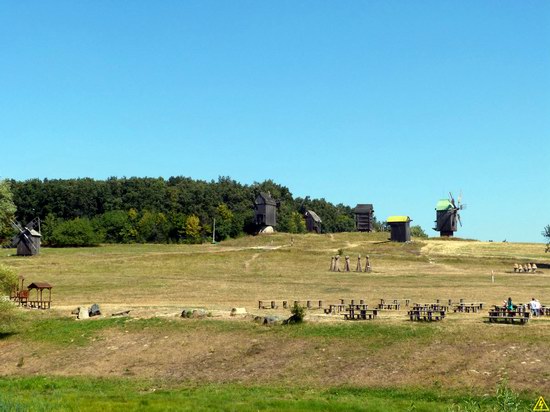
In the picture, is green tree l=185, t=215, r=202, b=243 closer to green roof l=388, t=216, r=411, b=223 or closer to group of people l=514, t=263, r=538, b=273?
green roof l=388, t=216, r=411, b=223

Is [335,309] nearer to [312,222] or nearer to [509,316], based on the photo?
[509,316]

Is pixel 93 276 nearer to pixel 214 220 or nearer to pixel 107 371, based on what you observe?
pixel 107 371

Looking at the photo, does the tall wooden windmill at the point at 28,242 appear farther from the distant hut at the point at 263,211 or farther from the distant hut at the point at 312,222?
the distant hut at the point at 312,222

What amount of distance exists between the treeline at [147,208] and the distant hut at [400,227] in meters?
41.9

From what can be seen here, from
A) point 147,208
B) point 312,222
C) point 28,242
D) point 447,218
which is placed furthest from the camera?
point 312,222

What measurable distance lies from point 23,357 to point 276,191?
6064 inches

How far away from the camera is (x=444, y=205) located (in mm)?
138875

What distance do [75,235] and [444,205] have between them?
73955 millimetres

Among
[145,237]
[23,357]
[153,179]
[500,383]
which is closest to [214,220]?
[145,237]

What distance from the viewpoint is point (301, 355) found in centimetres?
3647

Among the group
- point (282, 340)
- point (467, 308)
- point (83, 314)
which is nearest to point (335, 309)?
point (467, 308)

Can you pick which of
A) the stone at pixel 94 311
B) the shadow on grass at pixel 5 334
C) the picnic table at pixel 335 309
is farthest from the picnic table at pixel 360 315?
the shadow on grass at pixel 5 334

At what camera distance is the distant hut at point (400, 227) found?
118m

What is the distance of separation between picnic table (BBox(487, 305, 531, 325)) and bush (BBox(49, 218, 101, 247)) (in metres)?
98.3
